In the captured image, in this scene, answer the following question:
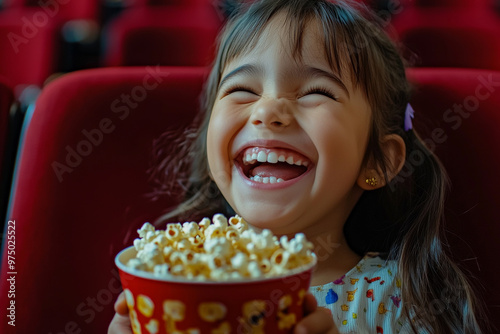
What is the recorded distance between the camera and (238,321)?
1.51ft

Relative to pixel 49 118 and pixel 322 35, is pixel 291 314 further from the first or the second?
pixel 49 118

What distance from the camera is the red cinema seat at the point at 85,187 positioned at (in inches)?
36.7

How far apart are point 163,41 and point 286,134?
1243mm

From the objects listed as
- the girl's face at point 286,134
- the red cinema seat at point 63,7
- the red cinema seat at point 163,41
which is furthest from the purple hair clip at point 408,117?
the red cinema seat at point 63,7

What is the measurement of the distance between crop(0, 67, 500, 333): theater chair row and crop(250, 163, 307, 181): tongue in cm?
27

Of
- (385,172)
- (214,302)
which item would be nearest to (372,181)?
(385,172)

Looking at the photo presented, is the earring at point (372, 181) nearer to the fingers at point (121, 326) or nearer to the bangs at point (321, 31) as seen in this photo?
the bangs at point (321, 31)

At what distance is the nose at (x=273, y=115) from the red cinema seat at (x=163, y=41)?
1.03 metres

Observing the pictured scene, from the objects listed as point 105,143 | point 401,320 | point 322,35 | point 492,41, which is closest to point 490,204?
point 401,320

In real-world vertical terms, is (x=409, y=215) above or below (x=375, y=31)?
below

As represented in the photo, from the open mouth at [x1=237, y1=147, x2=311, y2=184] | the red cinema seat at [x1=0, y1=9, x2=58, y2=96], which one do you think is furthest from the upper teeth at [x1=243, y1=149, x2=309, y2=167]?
the red cinema seat at [x1=0, y1=9, x2=58, y2=96]

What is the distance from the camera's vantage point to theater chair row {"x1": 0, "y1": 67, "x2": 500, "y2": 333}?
934 millimetres

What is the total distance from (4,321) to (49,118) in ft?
1.17

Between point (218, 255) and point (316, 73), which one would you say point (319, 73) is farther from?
point (218, 255)
